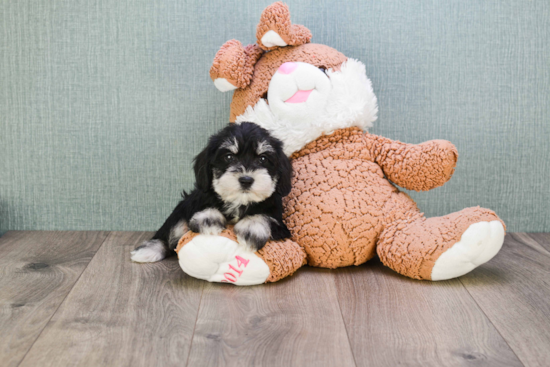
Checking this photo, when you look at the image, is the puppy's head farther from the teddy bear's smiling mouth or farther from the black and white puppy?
the teddy bear's smiling mouth

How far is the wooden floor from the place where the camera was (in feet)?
4.12

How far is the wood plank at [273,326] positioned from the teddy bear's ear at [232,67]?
0.73 m

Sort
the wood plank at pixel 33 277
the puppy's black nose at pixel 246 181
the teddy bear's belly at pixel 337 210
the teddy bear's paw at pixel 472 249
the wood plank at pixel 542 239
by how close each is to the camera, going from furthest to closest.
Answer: the wood plank at pixel 542 239
the teddy bear's belly at pixel 337 210
the teddy bear's paw at pixel 472 249
the puppy's black nose at pixel 246 181
the wood plank at pixel 33 277

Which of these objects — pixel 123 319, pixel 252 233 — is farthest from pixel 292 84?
pixel 123 319

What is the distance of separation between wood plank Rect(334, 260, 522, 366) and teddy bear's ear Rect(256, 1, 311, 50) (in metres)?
0.86

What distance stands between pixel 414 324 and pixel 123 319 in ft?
2.70

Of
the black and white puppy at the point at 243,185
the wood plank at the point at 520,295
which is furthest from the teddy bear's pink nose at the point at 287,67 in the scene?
the wood plank at the point at 520,295

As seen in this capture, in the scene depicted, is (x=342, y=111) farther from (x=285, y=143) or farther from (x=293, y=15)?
(x=293, y=15)

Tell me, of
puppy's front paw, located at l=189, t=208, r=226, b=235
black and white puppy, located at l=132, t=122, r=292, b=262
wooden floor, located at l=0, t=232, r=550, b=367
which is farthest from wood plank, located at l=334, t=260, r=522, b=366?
puppy's front paw, located at l=189, t=208, r=226, b=235

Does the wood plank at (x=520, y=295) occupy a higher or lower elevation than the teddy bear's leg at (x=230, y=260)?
lower

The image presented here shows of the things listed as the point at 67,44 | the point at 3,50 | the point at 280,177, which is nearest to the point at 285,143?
the point at 280,177

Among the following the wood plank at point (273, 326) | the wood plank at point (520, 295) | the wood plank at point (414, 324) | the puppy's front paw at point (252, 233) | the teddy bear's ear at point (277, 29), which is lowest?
the wood plank at point (273, 326)

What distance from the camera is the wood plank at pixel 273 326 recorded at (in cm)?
125

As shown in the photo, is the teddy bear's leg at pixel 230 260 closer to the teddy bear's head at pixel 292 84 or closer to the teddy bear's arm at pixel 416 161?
the teddy bear's head at pixel 292 84
